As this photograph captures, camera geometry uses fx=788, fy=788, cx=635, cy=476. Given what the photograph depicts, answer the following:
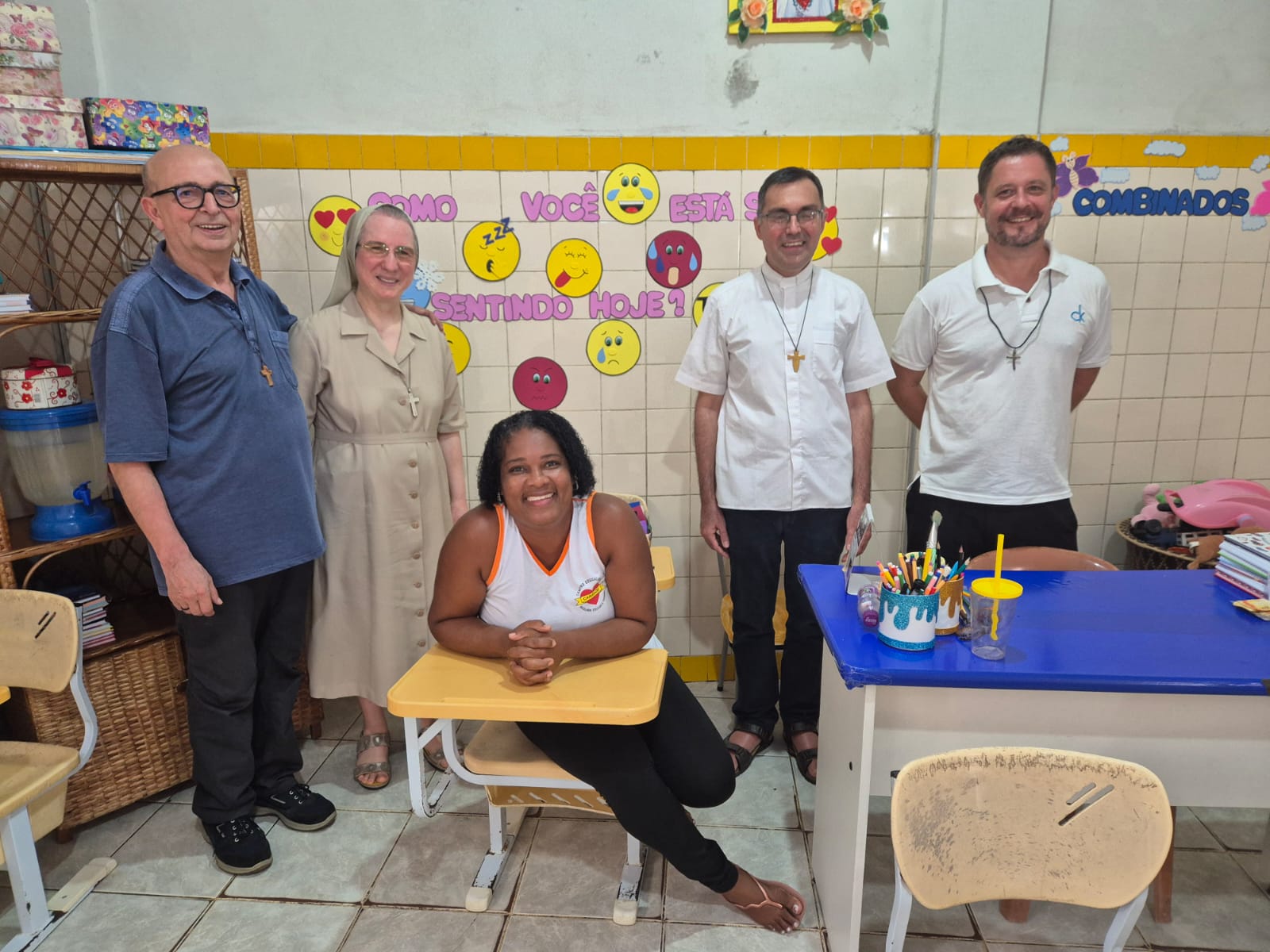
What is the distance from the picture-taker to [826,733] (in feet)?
6.50

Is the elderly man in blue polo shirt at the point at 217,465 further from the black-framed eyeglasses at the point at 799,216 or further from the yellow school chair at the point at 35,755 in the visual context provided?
the black-framed eyeglasses at the point at 799,216

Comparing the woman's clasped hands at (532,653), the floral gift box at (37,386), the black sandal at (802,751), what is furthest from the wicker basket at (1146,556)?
the floral gift box at (37,386)

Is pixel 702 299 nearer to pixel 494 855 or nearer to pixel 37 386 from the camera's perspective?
pixel 494 855

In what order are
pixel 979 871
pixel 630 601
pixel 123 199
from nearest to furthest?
pixel 979 871, pixel 630 601, pixel 123 199

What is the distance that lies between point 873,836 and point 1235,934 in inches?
33.6

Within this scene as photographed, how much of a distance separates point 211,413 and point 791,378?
1.63 meters

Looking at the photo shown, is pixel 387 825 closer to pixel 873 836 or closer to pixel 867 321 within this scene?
pixel 873 836

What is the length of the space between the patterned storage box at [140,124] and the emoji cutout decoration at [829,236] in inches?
85.3

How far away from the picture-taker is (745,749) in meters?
2.64

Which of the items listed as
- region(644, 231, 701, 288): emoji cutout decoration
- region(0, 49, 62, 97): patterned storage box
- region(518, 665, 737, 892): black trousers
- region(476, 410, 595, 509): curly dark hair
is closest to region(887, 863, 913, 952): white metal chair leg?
region(518, 665, 737, 892): black trousers

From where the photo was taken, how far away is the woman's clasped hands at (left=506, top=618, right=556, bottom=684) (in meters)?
1.63

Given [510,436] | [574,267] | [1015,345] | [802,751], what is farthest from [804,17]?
[802,751]

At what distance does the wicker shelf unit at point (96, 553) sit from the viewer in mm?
2297

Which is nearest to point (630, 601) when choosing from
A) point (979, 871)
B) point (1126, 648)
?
point (979, 871)
